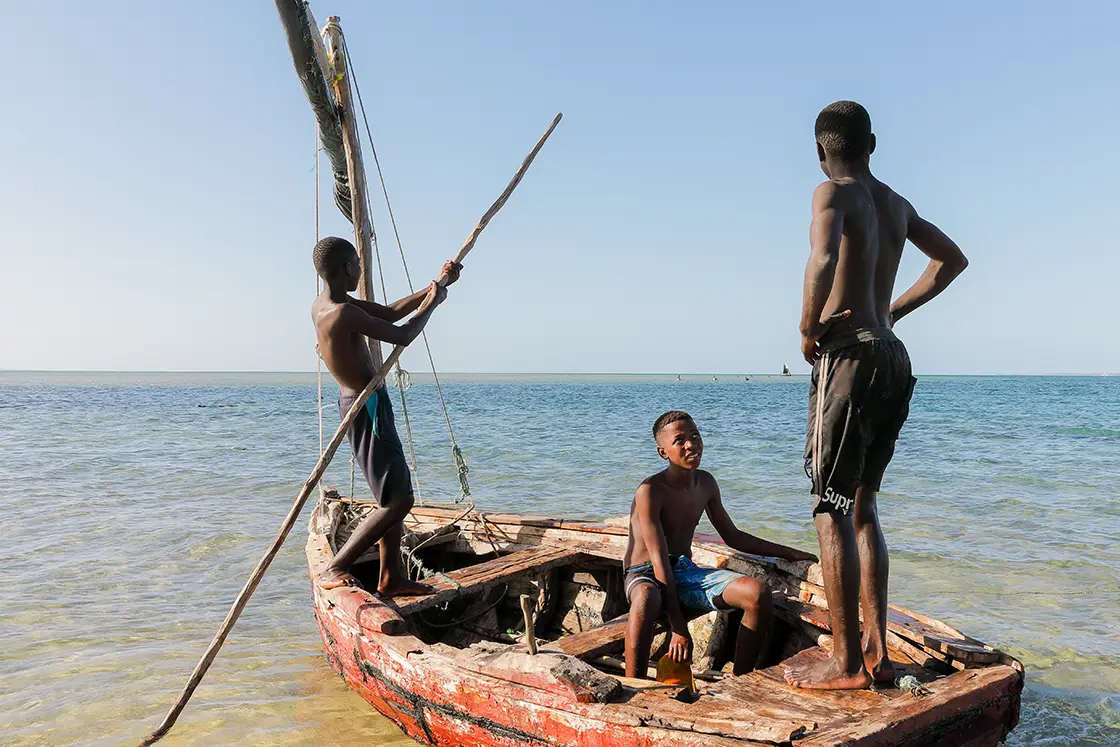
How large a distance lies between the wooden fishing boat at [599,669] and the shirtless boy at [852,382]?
0.76 feet

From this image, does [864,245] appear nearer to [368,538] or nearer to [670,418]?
[670,418]

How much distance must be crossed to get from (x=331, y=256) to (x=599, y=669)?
2601 millimetres

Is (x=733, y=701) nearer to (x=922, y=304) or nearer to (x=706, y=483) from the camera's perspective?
(x=706, y=483)

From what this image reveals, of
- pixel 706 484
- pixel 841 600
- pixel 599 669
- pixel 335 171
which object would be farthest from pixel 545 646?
pixel 335 171

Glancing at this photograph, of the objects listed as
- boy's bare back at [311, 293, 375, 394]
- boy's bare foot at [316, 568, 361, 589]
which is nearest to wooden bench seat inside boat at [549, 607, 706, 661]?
boy's bare foot at [316, 568, 361, 589]

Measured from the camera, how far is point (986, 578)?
718cm

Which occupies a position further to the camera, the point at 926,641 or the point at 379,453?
the point at 379,453

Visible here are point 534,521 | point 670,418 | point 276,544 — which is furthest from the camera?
point 534,521

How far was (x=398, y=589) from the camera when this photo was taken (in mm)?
4469

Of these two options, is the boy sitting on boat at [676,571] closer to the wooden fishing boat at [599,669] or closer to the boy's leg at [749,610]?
the boy's leg at [749,610]

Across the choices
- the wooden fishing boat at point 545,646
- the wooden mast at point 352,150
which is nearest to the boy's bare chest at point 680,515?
the wooden fishing boat at point 545,646

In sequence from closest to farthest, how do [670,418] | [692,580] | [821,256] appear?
1. [821,256]
2. [692,580]
3. [670,418]

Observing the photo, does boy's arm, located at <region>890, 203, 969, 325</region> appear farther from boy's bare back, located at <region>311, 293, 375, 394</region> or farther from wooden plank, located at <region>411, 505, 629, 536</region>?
boy's bare back, located at <region>311, 293, 375, 394</region>

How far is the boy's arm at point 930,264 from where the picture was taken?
10.6 ft
